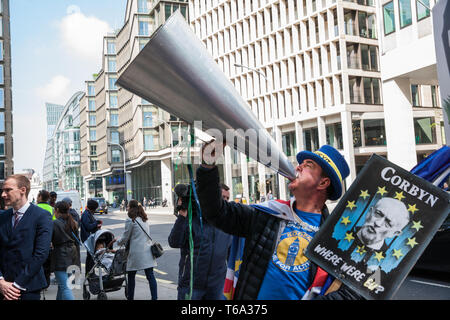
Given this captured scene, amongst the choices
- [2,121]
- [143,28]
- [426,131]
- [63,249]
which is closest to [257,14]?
Result: [143,28]

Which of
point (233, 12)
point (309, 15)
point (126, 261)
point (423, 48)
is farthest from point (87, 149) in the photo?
point (126, 261)

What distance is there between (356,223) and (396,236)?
0.17 meters

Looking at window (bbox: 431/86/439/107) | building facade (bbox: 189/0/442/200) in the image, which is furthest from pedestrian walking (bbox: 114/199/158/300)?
window (bbox: 431/86/439/107)

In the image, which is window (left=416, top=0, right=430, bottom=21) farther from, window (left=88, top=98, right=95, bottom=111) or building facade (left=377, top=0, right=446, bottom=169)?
window (left=88, top=98, right=95, bottom=111)

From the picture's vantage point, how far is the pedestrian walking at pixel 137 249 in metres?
6.53

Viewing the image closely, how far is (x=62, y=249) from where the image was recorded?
6.30 m

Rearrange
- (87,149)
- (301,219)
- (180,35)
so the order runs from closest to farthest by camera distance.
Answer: (180,35)
(301,219)
(87,149)

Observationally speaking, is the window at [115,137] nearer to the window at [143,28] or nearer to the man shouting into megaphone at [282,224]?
the window at [143,28]

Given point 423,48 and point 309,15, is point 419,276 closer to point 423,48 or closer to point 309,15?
point 423,48

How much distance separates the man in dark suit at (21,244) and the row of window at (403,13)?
23.7 meters

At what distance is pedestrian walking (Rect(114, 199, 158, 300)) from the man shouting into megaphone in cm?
455

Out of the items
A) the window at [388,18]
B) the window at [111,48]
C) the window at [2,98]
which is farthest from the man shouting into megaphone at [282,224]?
the window at [111,48]

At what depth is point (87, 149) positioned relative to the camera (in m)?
110
